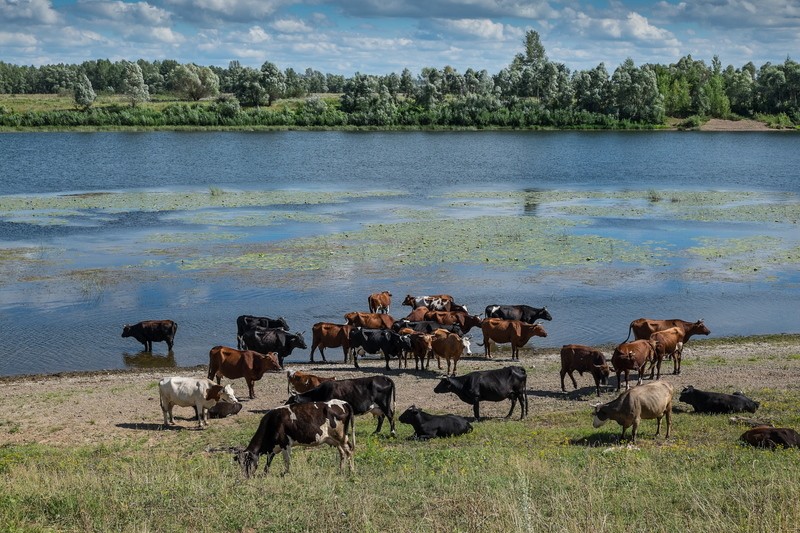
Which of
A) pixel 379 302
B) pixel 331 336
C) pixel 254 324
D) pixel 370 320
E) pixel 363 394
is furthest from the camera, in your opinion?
pixel 379 302

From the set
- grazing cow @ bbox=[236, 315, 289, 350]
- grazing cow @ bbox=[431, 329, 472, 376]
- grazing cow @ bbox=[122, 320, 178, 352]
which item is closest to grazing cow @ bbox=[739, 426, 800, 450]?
grazing cow @ bbox=[431, 329, 472, 376]

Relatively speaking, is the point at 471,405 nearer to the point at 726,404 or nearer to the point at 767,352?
the point at 726,404

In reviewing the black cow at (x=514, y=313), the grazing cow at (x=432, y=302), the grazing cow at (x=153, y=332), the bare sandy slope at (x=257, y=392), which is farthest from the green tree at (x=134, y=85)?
the bare sandy slope at (x=257, y=392)

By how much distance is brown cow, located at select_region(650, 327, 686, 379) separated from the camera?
68.7ft

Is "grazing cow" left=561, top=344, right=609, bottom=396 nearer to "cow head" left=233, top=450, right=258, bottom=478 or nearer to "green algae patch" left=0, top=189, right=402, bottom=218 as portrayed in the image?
"cow head" left=233, top=450, right=258, bottom=478

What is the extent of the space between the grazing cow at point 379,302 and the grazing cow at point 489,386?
10.5 m

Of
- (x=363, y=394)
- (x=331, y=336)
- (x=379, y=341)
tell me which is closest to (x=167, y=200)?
(x=331, y=336)

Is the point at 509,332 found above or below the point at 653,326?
below

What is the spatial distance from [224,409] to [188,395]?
95 cm

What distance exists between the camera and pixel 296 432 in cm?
1290

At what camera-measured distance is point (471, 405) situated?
60.7 ft

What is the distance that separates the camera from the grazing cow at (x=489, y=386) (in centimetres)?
1727

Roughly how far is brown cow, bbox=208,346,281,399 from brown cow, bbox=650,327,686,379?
9.30 meters

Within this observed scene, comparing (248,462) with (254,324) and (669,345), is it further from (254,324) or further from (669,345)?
(254,324)
